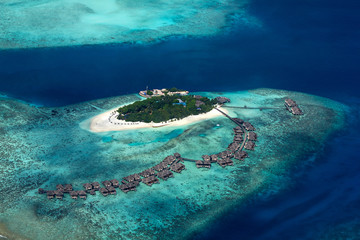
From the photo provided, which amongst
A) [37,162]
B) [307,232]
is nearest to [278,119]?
[307,232]

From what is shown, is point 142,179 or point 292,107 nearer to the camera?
point 142,179

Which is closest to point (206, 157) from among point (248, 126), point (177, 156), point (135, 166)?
point (177, 156)

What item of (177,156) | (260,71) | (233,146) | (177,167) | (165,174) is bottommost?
(165,174)

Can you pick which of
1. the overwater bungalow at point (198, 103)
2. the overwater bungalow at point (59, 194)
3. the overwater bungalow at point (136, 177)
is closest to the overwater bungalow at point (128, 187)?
the overwater bungalow at point (136, 177)

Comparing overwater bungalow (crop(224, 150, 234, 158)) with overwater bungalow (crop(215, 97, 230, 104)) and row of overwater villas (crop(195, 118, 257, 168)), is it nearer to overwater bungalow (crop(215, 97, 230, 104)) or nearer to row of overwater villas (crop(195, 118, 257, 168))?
row of overwater villas (crop(195, 118, 257, 168))

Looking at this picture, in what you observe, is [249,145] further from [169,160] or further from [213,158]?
[169,160]

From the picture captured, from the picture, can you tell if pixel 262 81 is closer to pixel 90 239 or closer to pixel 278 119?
pixel 278 119
